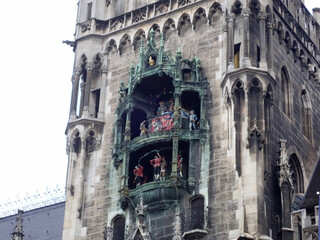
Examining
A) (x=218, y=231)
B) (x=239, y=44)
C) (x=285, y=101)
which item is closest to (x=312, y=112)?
(x=285, y=101)

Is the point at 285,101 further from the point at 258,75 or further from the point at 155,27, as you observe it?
the point at 155,27

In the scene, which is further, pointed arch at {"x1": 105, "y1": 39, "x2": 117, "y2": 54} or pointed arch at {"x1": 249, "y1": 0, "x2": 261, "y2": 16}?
pointed arch at {"x1": 105, "y1": 39, "x2": 117, "y2": 54}

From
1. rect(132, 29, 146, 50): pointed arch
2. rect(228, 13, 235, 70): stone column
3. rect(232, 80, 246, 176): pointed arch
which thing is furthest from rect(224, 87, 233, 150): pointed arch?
rect(132, 29, 146, 50): pointed arch

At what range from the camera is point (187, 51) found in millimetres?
38281

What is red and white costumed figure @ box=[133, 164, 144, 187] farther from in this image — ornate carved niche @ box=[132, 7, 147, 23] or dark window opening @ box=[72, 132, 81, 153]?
ornate carved niche @ box=[132, 7, 147, 23]

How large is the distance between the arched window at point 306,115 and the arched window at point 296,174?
193cm

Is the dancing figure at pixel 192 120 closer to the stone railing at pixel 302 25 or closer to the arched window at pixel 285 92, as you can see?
the arched window at pixel 285 92

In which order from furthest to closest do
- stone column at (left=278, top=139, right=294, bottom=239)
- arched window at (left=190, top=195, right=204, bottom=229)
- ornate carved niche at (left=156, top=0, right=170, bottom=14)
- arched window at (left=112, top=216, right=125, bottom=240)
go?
ornate carved niche at (left=156, top=0, right=170, bottom=14)
arched window at (left=112, top=216, right=125, bottom=240)
arched window at (left=190, top=195, right=204, bottom=229)
stone column at (left=278, top=139, right=294, bottom=239)

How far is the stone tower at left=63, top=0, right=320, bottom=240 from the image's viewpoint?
112 ft

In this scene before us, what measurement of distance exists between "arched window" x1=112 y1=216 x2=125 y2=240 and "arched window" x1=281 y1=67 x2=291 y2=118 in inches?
291

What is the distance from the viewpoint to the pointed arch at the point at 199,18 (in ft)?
127

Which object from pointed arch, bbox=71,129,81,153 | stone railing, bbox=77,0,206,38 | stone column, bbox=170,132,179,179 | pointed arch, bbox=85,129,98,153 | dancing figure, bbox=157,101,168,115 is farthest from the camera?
stone railing, bbox=77,0,206,38

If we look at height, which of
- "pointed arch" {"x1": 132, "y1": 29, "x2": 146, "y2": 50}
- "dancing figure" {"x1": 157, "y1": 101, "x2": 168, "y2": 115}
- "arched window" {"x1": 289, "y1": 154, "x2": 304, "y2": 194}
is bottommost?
"arched window" {"x1": 289, "y1": 154, "x2": 304, "y2": 194}

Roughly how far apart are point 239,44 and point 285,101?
3.19 m
